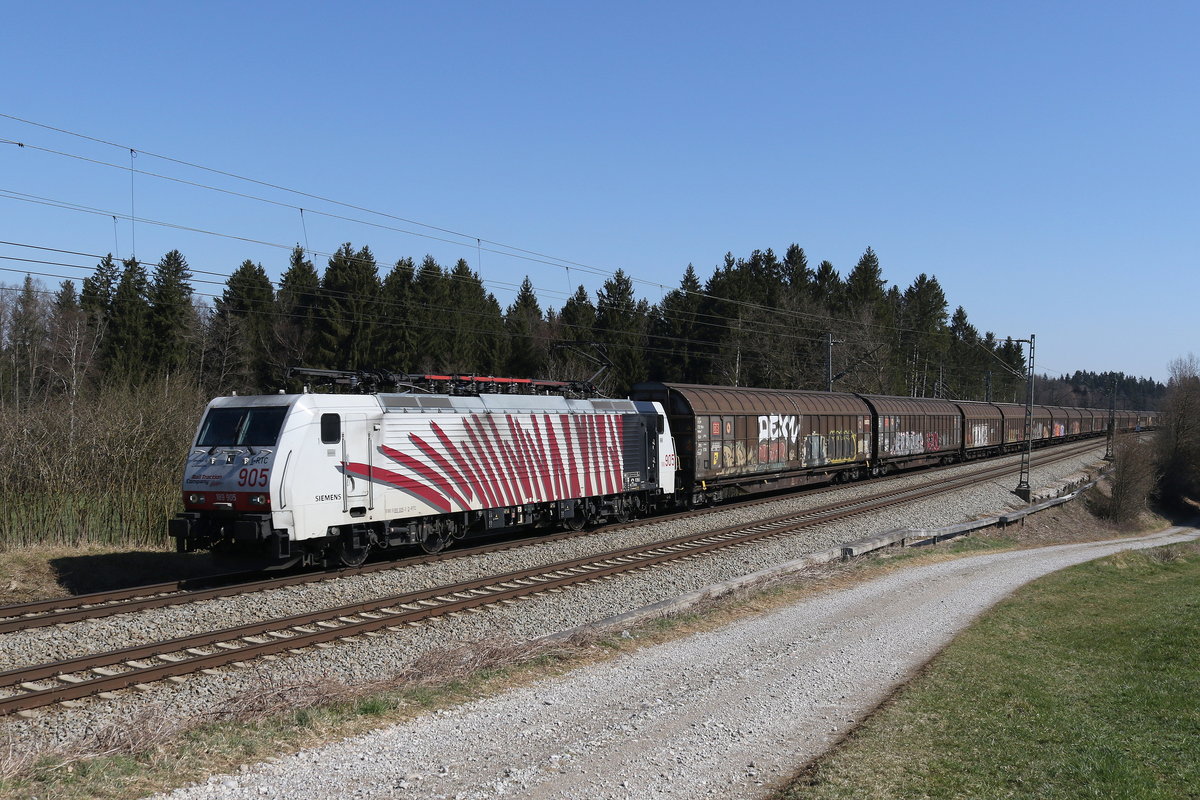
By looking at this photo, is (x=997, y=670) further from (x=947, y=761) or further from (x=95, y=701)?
(x=95, y=701)

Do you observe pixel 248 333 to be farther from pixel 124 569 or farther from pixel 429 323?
pixel 124 569

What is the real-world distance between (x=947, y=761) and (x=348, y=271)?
49.6 m

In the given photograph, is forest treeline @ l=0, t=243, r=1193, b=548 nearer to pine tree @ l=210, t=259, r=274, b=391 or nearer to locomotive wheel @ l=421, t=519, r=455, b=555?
pine tree @ l=210, t=259, r=274, b=391

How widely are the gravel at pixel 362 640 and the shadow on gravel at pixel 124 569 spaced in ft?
7.96

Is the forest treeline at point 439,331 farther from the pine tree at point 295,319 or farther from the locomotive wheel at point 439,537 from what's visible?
the locomotive wheel at point 439,537

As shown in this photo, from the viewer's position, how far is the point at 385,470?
53.0 feet

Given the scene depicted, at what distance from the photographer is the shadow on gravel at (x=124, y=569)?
15.2 meters

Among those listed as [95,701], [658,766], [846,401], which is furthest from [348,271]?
[658,766]

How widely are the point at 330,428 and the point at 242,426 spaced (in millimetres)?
1436

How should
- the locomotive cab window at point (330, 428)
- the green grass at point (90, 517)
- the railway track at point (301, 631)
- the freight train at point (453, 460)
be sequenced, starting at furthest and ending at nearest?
the green grass at point (90, 517), the locomotive cab window at point (330, 428), the freight train at point (453, 460), the railway track at point (301, 631)

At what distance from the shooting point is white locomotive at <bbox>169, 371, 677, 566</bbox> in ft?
47.6

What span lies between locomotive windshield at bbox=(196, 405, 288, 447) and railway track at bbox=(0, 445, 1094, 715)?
348 centimetres

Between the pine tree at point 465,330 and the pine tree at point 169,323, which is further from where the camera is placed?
the pine tree at point 465,330

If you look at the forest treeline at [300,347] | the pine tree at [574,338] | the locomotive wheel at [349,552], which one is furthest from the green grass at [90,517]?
the pine tree at [574,338]
